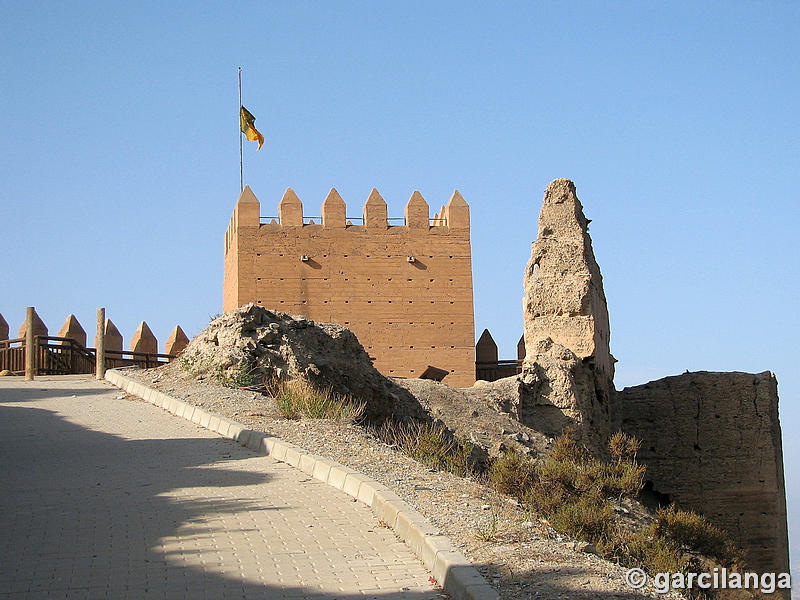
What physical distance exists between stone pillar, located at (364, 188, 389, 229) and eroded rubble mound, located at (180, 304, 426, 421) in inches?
625

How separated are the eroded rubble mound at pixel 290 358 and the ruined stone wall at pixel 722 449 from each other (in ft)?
20.1

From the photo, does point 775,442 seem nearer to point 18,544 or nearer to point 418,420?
point 418,420

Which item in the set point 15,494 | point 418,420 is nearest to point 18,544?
point 15,494

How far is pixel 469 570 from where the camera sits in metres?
5.59

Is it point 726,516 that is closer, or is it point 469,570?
point 469,570

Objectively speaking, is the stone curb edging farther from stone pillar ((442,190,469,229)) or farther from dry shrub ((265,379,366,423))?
stone pillar ((442,190,469,229))

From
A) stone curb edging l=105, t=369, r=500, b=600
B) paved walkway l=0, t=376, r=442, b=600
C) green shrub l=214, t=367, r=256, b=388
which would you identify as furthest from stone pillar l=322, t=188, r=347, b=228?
paved walkway l=0, t=376, r=442, b=600

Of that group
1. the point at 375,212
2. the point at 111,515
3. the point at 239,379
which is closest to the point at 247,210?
the point at 375,212

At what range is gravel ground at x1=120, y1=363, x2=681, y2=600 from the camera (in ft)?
18.4

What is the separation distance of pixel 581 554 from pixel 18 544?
136 inches

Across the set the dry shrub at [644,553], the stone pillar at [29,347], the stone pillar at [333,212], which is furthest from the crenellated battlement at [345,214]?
the dry shrub at [644,553]

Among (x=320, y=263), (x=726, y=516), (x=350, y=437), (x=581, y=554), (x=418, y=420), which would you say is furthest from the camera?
(x=320, y=263)

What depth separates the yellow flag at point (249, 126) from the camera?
3406 cm

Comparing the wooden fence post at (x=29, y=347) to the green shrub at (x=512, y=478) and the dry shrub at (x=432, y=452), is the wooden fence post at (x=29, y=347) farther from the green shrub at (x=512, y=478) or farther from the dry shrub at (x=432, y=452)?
the green shrub at (x=512, y=478)
